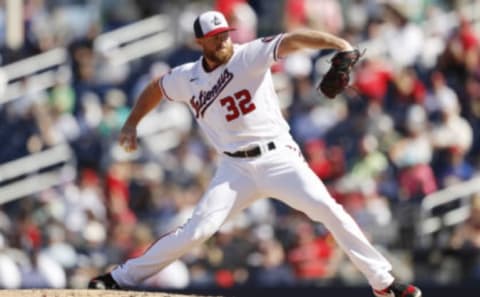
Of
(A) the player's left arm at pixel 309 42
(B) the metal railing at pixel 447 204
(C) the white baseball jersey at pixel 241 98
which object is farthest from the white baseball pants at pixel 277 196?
(B) the metal railing at pixel 447 204

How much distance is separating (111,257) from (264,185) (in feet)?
14.6

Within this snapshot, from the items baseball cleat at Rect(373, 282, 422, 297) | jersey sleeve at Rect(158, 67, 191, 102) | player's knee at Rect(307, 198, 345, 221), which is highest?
jersey sleeve at Rect(158, 67, 191, 102)

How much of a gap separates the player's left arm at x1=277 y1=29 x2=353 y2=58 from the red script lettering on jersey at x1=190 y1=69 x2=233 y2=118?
1.19 feet

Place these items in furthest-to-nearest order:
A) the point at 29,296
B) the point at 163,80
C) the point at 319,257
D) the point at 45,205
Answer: the point at 45,205 → the point at 319,257 → the point at 163,80 → the point at 29,296

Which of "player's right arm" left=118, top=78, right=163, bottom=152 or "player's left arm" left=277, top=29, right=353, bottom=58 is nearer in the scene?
"player's left arm" left=277, top=29, right=353, bottom=58

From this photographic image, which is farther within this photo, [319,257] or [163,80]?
[319,257]

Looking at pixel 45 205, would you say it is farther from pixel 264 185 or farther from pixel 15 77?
pixel 264 185

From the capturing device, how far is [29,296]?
7.21m

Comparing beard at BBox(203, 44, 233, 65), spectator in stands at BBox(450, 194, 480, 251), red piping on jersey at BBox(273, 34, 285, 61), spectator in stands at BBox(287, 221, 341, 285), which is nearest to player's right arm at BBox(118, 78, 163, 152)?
beard at BBox(203, 44, 233, 65)

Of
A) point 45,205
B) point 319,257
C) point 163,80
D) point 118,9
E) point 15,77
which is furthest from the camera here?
point 118,9

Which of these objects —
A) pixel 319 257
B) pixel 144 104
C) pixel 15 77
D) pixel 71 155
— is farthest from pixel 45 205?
pixel 144 104

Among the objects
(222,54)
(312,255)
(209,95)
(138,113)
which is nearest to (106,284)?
(138,113)

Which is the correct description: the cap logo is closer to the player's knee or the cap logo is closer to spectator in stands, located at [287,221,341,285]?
the player's knee

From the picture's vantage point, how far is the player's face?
24.1 feet
